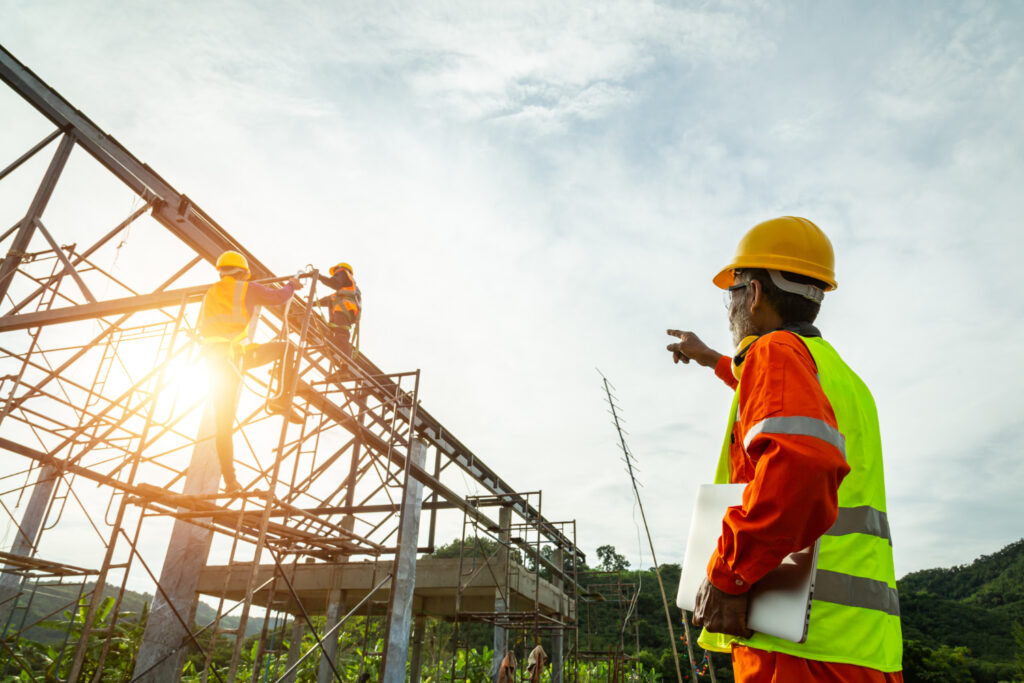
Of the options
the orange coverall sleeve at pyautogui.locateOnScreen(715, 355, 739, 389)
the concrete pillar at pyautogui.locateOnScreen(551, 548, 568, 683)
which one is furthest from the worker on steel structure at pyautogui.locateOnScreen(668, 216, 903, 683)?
the concrete pillar at pyautogui.locateOnScreen(551, 548, 568, 683)

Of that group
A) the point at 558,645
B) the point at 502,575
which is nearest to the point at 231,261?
the point at 502,575

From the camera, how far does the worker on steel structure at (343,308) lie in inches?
434

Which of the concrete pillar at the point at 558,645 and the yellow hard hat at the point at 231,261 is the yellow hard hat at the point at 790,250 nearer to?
the yellow hard hat at the point at 231,261

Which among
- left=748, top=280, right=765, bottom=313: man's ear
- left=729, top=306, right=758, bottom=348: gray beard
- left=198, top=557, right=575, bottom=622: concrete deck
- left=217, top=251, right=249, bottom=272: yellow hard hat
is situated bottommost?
left=729, top=306, right=758, bottom=348: gray beard

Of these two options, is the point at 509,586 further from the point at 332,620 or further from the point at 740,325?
the point at 740,325

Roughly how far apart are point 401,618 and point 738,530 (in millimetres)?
13640

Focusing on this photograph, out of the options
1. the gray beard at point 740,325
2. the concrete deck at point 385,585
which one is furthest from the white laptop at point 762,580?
the concrete deck at point 385,585

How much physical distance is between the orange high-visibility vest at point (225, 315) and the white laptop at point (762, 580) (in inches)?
284

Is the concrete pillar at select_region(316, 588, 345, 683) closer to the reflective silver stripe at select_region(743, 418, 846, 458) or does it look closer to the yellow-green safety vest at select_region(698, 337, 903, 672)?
the yellow-green safety vest at select_region(698, 337, 903, 672)

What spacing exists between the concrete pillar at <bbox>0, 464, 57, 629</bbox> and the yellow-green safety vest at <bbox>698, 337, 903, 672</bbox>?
53.0 ft

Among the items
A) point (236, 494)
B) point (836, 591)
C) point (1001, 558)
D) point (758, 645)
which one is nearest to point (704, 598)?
point (758, 645)

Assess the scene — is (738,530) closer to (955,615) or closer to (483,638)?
(483,638)

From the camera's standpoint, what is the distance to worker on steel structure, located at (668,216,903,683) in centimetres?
158

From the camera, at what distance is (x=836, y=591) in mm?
1682
